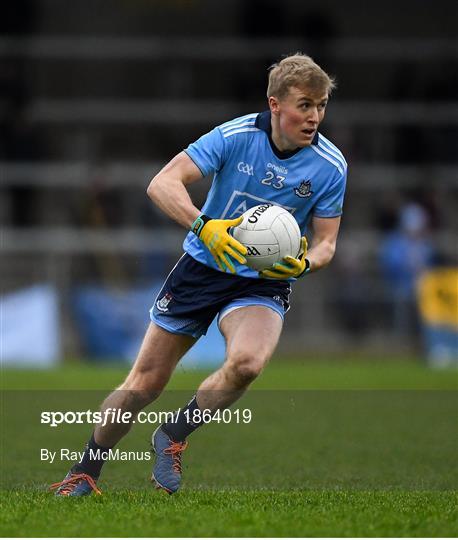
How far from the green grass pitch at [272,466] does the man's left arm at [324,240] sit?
1.31 meters

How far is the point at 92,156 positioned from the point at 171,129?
1510 millimetres

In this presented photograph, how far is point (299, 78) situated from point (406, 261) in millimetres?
13143

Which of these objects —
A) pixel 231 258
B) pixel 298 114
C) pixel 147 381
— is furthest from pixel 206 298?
pixel 298 114

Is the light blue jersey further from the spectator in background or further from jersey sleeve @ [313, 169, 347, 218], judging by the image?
the spectator in background

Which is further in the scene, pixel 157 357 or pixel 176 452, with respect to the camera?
pixel 157 357

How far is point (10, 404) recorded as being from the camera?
12305 millimetres

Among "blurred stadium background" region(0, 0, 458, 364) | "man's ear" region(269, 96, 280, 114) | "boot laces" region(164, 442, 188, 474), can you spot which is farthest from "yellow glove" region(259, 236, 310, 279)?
"blurred stadium background" region(0, 0, 458, 364)

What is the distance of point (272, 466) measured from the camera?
335 inches

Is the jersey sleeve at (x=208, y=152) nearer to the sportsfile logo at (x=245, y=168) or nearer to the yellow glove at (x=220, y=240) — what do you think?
the sportsfile logo at (x=245, y=168)

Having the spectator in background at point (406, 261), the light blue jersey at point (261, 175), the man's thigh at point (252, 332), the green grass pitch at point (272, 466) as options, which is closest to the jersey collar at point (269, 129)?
the light blue jersey at point (261, 175)

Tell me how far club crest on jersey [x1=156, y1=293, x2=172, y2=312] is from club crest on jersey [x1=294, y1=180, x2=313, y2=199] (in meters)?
0.93

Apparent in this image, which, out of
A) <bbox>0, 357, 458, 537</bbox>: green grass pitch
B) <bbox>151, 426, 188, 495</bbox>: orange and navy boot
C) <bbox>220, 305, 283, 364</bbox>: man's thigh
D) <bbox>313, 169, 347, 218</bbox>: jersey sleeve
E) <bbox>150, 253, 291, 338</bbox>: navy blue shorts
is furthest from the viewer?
<bbox>313, 169, 347, 218</bbox>: jersey sleeve

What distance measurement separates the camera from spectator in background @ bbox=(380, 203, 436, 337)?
63.4 feet

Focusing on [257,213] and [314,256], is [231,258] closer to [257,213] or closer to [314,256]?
[257,213]
